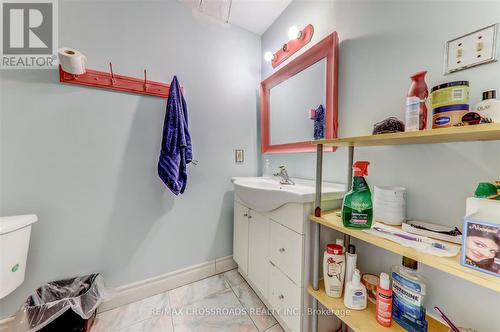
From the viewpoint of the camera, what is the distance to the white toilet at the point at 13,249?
0.83 metres

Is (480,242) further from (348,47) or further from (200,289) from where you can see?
(200,289)

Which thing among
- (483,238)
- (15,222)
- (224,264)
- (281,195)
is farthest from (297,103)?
(15,222)

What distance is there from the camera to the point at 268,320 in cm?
110

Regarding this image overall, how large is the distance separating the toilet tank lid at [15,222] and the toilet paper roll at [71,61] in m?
0.82

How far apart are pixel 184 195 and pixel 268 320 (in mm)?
1016

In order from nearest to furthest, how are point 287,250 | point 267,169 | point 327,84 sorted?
point 287,250
point 327,84
point 267,169

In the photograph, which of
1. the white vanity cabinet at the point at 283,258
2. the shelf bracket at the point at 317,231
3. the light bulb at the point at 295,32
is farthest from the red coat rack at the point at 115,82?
the shelf bracket at the point at 317,231

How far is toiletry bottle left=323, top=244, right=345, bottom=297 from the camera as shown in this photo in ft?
2.59

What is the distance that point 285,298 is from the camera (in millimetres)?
926

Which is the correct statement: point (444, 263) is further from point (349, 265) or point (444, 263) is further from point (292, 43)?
point (292, 43)

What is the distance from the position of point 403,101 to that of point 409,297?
764 millimetres

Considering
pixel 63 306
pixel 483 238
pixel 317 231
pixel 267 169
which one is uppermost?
pixel 267 169

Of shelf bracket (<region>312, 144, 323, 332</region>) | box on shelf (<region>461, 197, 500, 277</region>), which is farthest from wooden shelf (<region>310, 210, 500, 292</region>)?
shelf bracket (<region>312, 144, 323, 332</region>)

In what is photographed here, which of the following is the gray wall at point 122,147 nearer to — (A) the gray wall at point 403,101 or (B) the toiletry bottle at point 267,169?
(B) the toiletry bottle at point 267,169
